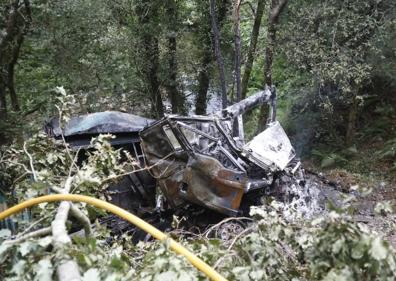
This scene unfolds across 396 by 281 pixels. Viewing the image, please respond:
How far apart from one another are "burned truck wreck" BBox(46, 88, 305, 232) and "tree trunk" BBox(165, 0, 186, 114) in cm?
579

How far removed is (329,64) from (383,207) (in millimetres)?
8902

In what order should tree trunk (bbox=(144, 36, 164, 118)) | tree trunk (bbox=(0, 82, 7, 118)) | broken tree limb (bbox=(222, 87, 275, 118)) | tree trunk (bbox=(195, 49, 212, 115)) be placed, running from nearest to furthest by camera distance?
broken tree limb (bbox=(222, 87, 275, 118)), tree trunk (bbox=(0, 82, 7, 118)), tree trunk (bbox=(144, 36, 164, 118)), tree trunk (bbox=(195, 49, 212, 115))

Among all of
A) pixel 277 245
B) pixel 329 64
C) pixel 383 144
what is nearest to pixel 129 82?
pixel 329 64

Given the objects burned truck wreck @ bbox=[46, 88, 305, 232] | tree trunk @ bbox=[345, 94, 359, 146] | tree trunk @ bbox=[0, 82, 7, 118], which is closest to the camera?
burned truck wreck @ bbox=[46, 88, 305, 232]

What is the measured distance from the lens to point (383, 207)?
218 centimetres

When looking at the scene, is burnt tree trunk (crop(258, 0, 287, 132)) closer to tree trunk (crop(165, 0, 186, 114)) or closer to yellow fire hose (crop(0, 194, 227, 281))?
tree trunk (crop(165, 0, 186, 114))

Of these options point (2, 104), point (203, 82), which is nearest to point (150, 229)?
point (2, 104)

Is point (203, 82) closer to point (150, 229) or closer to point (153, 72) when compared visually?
point (153, 72)

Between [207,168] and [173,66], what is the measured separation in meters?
7.40

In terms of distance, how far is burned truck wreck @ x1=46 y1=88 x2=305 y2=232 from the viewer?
6.68m

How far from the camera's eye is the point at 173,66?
13.5m

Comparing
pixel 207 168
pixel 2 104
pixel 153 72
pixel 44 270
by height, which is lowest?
pixel 207 168

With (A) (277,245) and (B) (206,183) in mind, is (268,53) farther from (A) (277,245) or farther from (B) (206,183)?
(A) (277,245)

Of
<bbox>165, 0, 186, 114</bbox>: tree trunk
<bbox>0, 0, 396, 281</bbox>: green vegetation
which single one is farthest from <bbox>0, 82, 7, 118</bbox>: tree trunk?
<bbox>165, 0, 186, 114</bbox>: tree trunk
